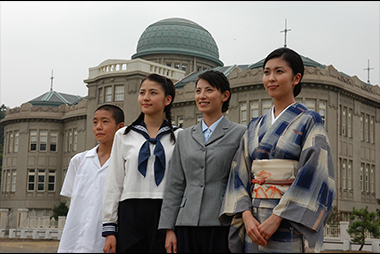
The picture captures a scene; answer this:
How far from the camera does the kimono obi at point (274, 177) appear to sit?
4.29 meters

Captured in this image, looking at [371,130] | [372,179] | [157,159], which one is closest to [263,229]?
[157,159]

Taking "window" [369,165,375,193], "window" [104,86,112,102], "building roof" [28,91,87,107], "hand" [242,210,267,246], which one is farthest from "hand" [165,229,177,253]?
"building roof" [28,91,87,107]

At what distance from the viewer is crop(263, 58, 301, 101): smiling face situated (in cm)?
459

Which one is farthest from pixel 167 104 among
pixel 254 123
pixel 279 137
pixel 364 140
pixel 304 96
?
pixel 364 140

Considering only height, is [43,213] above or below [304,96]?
below

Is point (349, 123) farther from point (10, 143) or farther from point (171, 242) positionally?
point (10, 143)

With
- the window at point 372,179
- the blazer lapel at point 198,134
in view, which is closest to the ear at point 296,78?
the blazer lapel at point 198,134

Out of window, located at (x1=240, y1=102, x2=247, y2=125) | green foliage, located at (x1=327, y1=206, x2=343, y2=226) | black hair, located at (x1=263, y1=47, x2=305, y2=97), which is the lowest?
green foliage, located at (x1=327, y1=206, x2=343, y2=226)

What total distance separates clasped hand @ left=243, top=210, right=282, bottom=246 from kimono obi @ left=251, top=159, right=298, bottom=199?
223 millimetres

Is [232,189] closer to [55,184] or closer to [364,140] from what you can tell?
[364,140]

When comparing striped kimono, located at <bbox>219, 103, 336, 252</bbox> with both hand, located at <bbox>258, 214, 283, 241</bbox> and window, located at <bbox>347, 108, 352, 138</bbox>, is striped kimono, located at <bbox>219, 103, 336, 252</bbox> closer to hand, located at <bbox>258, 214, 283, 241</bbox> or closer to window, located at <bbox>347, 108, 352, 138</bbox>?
hand, located at <bbox>258, 214, 283, 241</bbox>

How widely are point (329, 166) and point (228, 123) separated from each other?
3.88 feet

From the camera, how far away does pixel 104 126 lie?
6.07 meters

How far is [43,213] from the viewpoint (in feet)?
157
